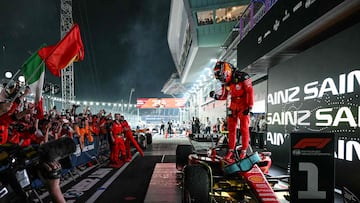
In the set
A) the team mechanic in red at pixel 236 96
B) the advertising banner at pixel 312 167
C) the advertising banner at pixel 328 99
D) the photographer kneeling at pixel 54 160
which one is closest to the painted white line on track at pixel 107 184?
the team mechanic in red at pixel 236 96

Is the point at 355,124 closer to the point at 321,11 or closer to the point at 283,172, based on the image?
the point at 321,11

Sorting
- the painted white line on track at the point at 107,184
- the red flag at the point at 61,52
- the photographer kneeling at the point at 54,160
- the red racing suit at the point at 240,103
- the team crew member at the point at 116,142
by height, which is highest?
the red flag at the point at 61,52

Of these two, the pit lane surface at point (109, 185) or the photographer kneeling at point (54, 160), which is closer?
the photographer kneeling at point (54, 160)

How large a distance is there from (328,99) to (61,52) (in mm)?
5981

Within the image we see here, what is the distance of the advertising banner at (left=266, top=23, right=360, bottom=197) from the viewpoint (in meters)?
4.82

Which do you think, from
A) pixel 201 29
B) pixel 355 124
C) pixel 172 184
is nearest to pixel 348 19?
pixel 355 124

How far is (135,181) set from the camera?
22.2ft

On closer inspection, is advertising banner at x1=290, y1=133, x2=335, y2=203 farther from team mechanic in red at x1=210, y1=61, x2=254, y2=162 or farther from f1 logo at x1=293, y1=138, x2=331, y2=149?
team mechanic in red at x1=210, y1=61, x2=254, y2=162

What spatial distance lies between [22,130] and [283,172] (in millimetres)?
6319

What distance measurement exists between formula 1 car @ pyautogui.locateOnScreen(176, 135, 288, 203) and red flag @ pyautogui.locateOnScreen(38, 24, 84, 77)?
12.4 ft

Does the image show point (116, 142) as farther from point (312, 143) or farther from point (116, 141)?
point (312, 143)

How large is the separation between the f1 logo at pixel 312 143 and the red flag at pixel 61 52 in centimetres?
529

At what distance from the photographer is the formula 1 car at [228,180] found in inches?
142

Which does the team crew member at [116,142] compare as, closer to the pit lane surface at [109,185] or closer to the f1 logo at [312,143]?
the pit lane surface at [109,185]
